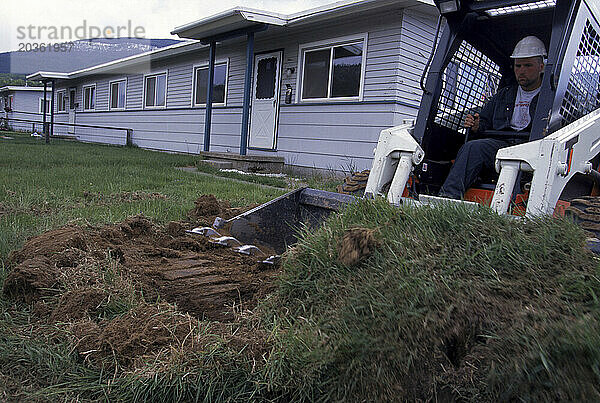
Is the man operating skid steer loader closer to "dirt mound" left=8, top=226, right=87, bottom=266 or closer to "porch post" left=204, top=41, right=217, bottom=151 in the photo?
"dirt mound" left=8, top=226, right=87, bottom=266

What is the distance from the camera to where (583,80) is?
4055mm

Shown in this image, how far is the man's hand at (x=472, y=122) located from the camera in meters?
4.54

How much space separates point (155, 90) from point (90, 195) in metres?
13.6

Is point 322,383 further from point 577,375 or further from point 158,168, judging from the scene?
point 158,168

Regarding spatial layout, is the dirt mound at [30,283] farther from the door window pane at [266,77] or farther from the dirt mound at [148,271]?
the door window pane at [266,77]

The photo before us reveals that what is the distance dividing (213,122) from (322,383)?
44.8ft

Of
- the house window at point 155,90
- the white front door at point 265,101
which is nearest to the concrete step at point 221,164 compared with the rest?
the white front door at point 265,101

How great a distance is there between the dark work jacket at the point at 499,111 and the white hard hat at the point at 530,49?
0.44 meters

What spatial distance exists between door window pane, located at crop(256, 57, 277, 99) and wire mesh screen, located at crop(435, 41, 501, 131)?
8.16m

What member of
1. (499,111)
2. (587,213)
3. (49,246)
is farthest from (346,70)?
(49,246)

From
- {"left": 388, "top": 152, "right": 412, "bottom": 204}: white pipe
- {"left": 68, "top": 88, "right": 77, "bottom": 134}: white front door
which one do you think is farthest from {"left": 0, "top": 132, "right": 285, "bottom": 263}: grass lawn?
{"left": 68, "top": 88, "right": 77, "bottom": 134}: white front door

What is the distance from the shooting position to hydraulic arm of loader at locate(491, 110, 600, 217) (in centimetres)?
312

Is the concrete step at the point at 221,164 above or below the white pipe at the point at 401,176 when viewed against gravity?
below

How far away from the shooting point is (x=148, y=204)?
5.76 metres
